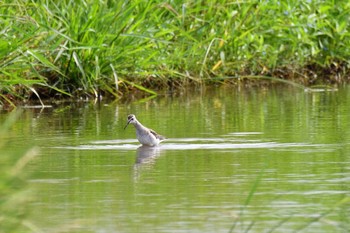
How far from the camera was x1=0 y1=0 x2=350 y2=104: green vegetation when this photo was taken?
12.7m

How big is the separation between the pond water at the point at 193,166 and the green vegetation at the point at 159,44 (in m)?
0.50

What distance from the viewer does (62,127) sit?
11180 mm

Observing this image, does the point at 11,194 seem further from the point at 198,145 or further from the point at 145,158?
the point at 198,145

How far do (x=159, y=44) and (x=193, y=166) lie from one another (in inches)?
241

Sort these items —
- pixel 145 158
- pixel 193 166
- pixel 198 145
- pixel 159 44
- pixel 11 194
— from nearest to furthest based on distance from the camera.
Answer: pixel 11 194 → pixel 193 166 → pixel 145 158 → pixel 198 145 → pixel 159 44

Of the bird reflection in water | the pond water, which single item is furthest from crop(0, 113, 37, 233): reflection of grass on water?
the bird reflection in water

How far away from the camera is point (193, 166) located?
8.50 meters

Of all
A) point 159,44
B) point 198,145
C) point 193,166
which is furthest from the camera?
point 159,44

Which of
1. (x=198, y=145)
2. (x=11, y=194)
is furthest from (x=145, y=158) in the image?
(x=11, y=194)

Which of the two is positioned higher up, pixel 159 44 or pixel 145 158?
pixel 159 44

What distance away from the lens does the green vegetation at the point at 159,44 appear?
12742mm

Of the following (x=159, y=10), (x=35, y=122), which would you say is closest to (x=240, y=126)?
(x=35, y=122)

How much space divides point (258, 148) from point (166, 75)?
5.60 m

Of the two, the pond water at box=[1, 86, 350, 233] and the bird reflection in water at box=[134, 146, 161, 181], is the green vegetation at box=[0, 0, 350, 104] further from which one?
A: the bird reflection in water at box=[134, 146, 161, 181]
